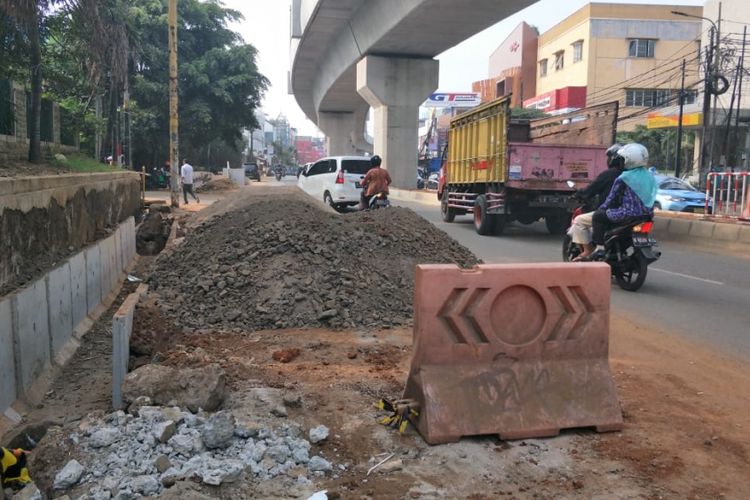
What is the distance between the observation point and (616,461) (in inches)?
133

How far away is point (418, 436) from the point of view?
3.63m

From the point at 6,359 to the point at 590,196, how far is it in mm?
6941

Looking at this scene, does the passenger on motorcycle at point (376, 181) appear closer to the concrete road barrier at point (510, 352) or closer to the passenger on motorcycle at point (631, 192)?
the passenger on motorcycle at point (631, 192)

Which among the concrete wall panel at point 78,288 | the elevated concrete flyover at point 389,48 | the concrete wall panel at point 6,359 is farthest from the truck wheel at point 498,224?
the concrete wall panel at point 6,359

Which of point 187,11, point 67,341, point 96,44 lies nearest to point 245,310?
point 67,341

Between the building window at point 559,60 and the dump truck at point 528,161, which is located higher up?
the building window at point 559,60

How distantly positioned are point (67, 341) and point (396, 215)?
4.85 metres

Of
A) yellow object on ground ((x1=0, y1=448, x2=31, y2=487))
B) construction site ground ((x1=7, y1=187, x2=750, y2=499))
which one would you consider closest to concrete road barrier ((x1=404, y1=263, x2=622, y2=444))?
construction site ground ((x1=7, y1=187, x2=750, y2=499))

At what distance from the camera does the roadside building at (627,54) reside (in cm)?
5003

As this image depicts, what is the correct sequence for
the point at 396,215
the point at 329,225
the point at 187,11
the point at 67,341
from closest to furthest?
the point at 67,341
the point at 329,225
the point at 396,215
the point at 187,11

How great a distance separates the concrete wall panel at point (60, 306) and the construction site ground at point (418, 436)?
0.26 meters

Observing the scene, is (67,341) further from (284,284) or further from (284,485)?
(284,485)

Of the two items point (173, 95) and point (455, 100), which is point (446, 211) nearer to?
point (173, 95)

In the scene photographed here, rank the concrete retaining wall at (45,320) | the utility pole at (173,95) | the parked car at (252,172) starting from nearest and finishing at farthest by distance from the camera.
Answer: the concrete retaining wall at (45,320)
the utility pole at (173,95)
the parked car at (252,172)
